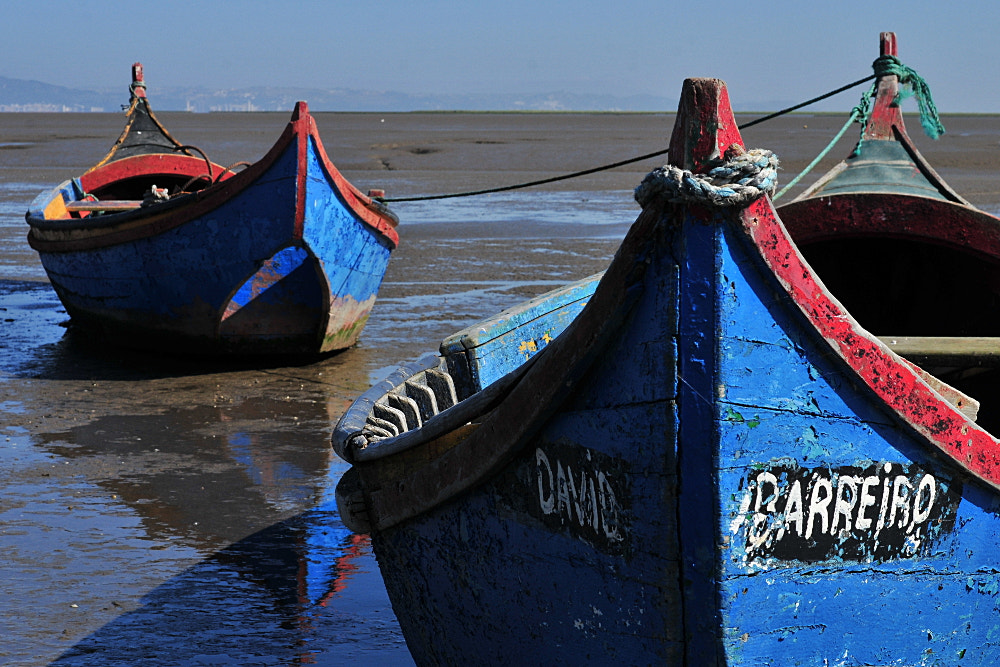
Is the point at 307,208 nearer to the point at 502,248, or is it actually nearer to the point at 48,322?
the point at 48,322

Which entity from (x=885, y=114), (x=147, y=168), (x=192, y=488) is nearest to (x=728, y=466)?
(x=192, y=488)

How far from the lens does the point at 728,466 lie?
2.45 meters

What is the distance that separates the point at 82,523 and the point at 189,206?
3.28 metres

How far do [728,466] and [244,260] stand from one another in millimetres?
5995

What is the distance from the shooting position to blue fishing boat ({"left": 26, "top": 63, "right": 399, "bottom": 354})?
7789 millimetres

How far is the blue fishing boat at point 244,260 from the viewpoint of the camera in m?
7.79

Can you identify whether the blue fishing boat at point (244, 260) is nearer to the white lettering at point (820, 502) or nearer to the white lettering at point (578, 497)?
the white lettering at point (578, 497)

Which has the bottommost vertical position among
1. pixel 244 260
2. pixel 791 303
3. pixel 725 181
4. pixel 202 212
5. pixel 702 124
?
pixel 244 260

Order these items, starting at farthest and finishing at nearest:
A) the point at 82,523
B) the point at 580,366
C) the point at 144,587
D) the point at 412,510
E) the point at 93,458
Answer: the point at 93,458 < the point at 82,523 < the point at 144,587 < the point at 412,510 < the point at 580,366

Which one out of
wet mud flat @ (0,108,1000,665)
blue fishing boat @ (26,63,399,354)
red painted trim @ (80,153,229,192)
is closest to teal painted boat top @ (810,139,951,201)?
wet mud flat @ (0,108,1000,665)

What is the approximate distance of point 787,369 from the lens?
247 centimetres

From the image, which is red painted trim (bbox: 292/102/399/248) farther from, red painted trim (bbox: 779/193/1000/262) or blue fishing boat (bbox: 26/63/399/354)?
red painted trim (bbox: 779/193/1000/262)

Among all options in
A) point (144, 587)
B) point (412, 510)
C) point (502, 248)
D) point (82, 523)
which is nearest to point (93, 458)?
point (82, 523)

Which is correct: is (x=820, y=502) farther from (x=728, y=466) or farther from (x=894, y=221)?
(x=894, y=221)
